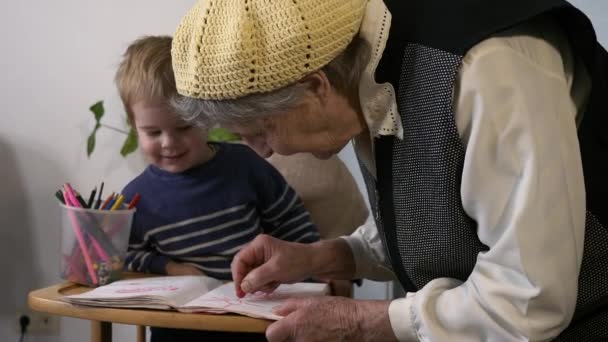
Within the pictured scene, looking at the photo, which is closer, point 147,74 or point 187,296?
point 187,296

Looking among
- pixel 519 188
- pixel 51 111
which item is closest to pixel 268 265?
pixel 519 188

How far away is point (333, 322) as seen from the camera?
947 millimetres

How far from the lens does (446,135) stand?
2.66 ft

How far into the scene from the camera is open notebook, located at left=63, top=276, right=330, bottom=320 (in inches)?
41.3

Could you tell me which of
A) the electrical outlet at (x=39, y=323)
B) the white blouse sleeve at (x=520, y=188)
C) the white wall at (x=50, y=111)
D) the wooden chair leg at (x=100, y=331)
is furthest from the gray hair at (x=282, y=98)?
the electrical outlet at (x=39, y=323)

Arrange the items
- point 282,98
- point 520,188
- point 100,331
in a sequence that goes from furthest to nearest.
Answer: point 100,331 → point 282,98 → point 520,188

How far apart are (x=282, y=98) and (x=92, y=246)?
61 centimetres

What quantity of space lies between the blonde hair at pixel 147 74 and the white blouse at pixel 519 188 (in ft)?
2.66

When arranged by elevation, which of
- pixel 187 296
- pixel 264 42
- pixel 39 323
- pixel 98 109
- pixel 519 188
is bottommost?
pixel 39 323

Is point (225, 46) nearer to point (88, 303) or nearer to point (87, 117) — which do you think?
point (88, 303)

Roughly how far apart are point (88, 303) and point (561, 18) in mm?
822

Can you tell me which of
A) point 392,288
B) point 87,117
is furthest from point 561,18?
point 87,117

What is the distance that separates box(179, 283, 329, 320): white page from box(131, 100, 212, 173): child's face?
1.18 ft

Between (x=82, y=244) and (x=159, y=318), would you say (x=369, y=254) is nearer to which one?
(x=159, y=318)
